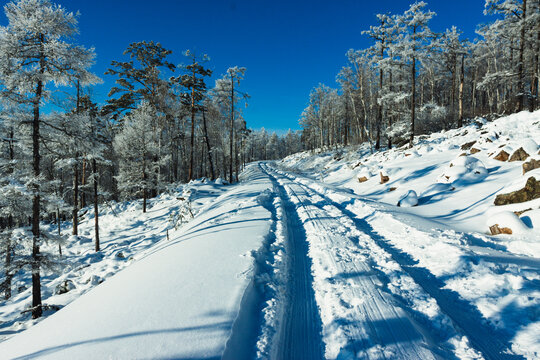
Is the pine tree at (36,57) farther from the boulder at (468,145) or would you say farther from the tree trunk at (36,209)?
the boulder at (468,145)

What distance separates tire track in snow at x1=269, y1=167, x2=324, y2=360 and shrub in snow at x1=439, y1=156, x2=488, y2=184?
881 centimetres

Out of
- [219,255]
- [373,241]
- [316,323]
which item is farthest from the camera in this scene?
[373,241]

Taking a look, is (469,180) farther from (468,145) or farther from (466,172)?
(468,145)

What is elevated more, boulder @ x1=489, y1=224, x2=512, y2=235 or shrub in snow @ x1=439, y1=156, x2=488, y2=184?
shrub in snow @ x1=439, y1=156, x2=488, y2=184

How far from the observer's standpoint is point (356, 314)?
124 inches

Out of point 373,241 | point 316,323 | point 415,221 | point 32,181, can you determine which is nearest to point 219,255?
point 316,323

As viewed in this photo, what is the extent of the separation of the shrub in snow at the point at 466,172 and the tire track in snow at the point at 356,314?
7.69 m

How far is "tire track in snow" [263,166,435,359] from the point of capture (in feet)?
8.57

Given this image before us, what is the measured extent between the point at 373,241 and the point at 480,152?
411 inches

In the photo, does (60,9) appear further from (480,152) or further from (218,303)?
(480,152)

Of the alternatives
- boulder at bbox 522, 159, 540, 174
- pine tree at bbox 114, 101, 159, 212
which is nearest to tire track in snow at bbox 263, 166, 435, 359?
boulder at bbox 522, 159, 540, 174

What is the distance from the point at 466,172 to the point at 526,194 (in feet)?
13.0

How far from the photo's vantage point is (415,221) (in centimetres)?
682

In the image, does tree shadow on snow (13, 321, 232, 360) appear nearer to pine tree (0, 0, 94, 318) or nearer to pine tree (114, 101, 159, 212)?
pine tree (0, 0, 94, 318)
